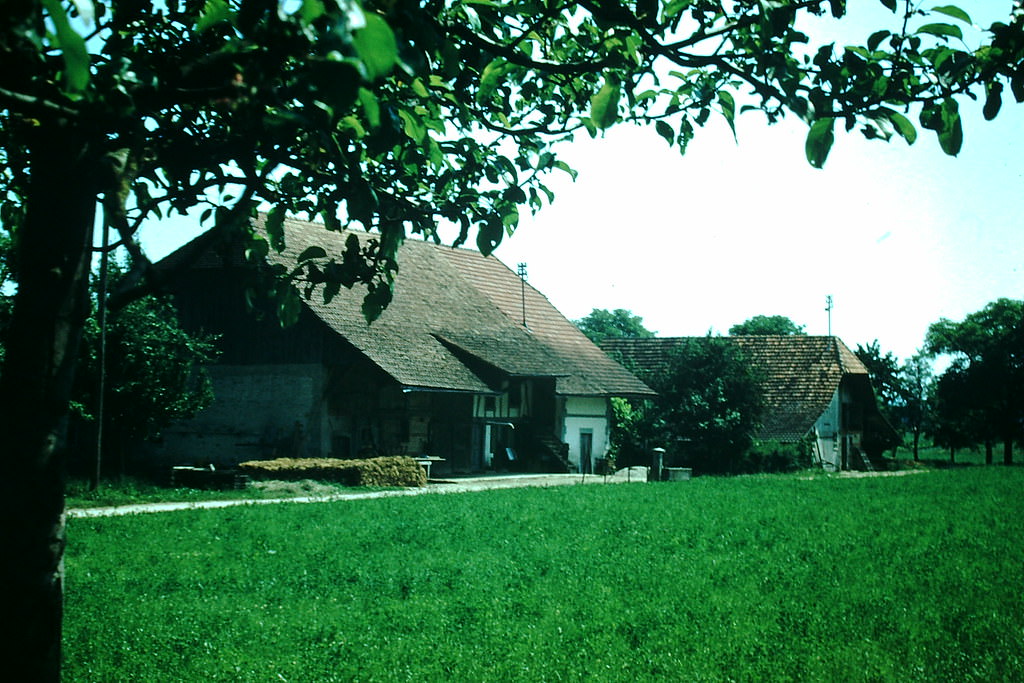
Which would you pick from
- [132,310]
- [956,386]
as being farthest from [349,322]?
[956,386]

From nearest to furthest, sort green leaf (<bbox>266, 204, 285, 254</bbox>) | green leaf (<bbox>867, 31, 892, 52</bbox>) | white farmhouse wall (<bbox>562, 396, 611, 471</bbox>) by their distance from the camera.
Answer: green leaf (<bbox>867, 31, 892, 52</bbox>), green leaf (<bbox>266, 204, 285, 254</bbox>), white farmhouse wall (<bbox>562, 396, 611, 471</bbox>)

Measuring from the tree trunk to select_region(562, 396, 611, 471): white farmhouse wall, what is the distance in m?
35.7

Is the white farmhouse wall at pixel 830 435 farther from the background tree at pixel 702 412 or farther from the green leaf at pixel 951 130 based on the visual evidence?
the green leaf at pixel 951 130

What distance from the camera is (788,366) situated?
176 feet

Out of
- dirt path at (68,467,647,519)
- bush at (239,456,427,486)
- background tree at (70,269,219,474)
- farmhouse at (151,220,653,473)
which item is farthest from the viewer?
farmhouse at (151,220,653,473)

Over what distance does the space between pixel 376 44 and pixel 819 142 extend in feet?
4.85

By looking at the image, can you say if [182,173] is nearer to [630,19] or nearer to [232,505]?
[630,19]

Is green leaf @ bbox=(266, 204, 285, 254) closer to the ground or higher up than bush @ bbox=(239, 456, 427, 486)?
higher up

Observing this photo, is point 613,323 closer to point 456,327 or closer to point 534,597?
point 456,327

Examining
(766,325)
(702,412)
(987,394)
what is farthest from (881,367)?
(702,412)

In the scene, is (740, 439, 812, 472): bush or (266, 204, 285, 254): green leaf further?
(740, 439, 812, 472): bush

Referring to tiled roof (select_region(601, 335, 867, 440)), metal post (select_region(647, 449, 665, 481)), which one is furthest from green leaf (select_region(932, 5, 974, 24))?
tiled roof (select_region(601, 335, 867, 440))

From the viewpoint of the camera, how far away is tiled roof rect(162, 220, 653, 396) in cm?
3262

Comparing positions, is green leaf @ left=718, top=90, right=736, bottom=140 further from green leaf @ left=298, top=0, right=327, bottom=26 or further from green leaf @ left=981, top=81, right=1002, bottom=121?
green leaf @ left=298, top=0, right=327, bottom=26
